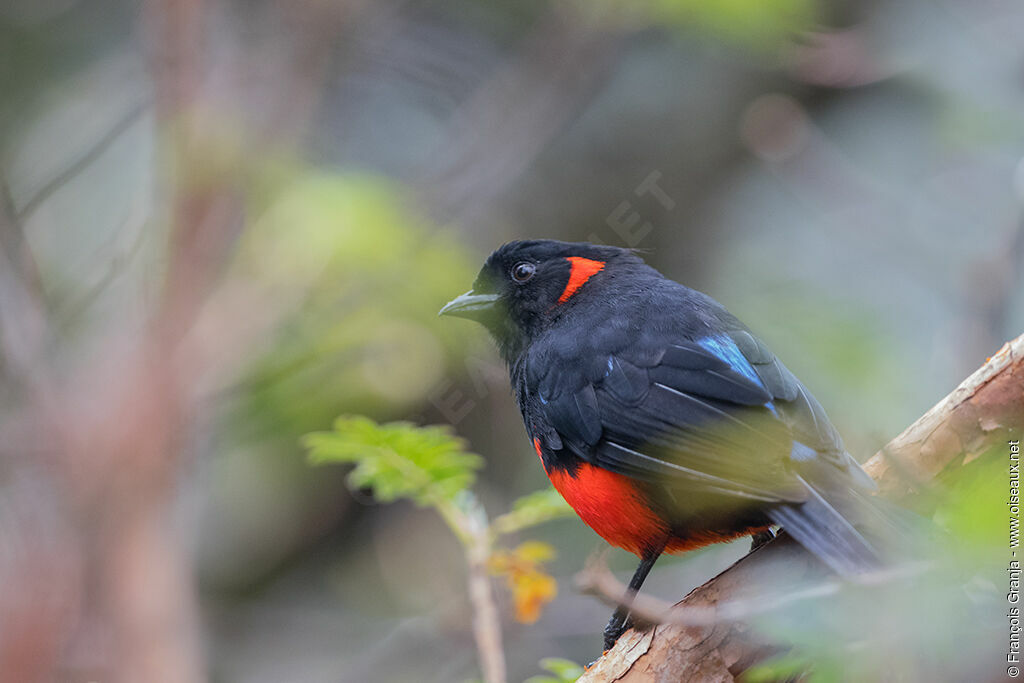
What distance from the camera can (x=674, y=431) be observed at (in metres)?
2.41

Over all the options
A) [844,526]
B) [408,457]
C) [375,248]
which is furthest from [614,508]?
[375,248]

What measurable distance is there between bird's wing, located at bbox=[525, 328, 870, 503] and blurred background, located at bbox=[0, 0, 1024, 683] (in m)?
0.84

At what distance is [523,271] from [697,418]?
106cm

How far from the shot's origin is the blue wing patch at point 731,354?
8.01 feet

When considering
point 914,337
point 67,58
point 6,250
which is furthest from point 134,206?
point 914,337

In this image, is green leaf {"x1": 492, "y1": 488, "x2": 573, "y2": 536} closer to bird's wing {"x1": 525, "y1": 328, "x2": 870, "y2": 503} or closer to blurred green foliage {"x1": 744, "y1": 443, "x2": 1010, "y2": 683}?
bird's wing {"x1": 525, "y1": 328, "x2": 870, "y2": 503}

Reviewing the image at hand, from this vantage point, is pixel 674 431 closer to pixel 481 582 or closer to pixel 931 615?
pixel 481 582

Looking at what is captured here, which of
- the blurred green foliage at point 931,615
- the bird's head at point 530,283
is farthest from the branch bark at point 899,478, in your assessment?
the bird's head at point 530,283

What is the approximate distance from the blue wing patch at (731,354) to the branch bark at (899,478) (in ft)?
1.26

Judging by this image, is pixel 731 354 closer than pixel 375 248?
Yes

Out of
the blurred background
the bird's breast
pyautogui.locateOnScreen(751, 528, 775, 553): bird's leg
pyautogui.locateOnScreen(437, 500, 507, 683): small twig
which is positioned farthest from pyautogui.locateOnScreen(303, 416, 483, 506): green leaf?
the blurred background

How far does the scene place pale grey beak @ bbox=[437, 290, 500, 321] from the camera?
10.8 ft

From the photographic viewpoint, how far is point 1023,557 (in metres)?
1.27

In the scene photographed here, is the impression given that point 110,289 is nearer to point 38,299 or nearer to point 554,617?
point 38,299
